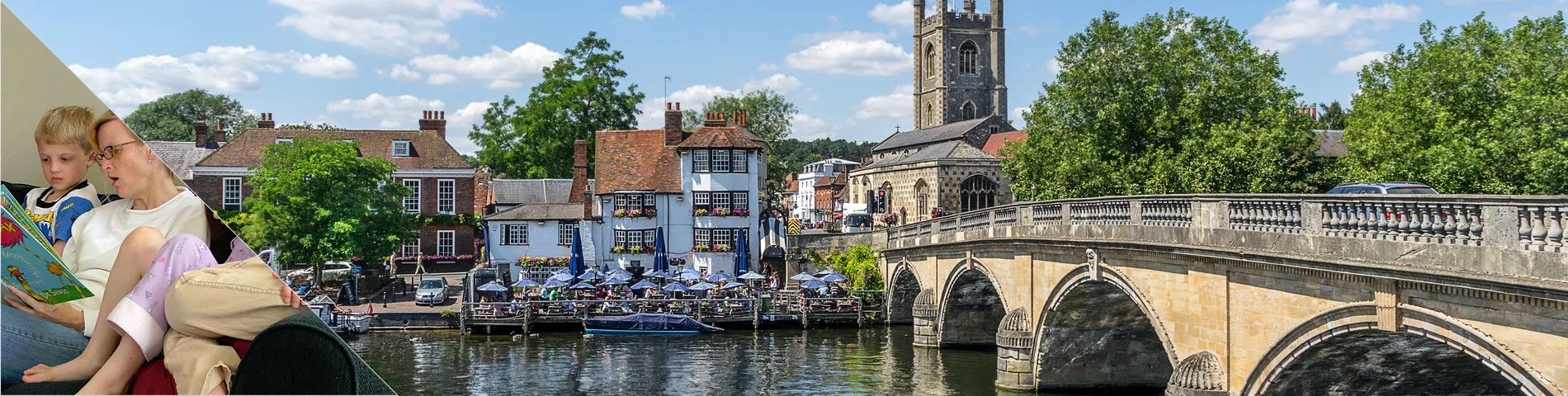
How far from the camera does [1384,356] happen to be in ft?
45.4

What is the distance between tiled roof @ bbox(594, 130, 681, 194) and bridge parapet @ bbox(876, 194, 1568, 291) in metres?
30.3

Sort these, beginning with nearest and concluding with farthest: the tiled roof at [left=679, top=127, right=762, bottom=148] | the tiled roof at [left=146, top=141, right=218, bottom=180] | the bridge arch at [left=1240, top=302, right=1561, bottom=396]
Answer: the tiled roof at [left=146, top=141, right=218, bottom=180], the bridge arch at [left=1240, top=302, right=1561, bottom=396], the tiled roof at [left=679, top=127, right=762, bottom=148]

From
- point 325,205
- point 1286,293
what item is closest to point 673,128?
point 325,205

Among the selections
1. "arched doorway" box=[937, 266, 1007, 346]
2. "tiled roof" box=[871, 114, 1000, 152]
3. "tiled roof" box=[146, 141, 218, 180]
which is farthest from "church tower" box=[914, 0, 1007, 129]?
"tiled roof" box=[146, 141, 218, 180]

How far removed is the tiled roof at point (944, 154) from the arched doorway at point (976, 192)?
133 cm

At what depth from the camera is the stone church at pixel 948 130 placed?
6644 cm

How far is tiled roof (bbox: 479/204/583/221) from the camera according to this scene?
47.2 m

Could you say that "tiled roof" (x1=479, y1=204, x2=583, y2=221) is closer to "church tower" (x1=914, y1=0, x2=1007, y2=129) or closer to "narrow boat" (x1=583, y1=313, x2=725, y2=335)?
"narrow boat" (x1=583, y1=313, x2=725, y2=335)

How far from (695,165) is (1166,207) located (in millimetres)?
32607

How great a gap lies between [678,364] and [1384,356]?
19794 mm

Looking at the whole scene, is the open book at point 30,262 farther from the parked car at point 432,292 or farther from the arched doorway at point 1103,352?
the parked car at point 432,292

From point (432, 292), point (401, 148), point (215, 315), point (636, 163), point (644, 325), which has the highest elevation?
point (401, 148)

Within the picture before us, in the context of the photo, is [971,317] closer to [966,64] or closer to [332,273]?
[332,273]

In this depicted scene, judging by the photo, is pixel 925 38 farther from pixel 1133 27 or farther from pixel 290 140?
pixel 290 140
